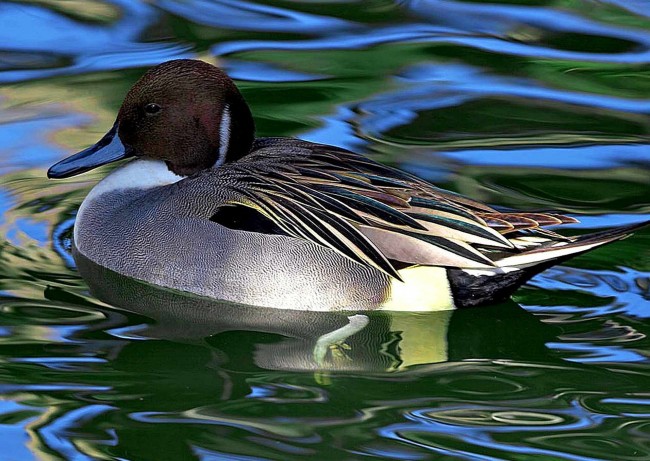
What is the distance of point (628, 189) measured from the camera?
691 centimetres

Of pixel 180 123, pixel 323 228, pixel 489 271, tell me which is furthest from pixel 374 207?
pixel 180 123

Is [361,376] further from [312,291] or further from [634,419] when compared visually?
[634,419]

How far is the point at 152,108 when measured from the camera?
6039 millimetres

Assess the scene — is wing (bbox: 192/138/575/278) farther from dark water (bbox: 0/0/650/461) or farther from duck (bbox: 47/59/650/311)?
dark water (bbox: 0/0/650/461)

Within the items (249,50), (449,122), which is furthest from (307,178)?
(249,50)

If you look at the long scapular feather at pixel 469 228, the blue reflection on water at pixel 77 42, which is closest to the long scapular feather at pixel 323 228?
the long scapular feather at pixel 469 228

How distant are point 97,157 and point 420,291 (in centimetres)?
157

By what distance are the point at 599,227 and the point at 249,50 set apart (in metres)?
3.15

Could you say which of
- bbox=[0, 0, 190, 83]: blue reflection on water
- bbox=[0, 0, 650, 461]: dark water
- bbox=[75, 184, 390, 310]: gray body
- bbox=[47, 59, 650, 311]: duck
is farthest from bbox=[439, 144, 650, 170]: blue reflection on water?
bbox=[0, 0, 190, 83]: blue reflection on water

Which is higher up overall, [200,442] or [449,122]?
[449,122]

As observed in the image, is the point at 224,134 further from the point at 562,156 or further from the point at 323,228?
the point at 562,156

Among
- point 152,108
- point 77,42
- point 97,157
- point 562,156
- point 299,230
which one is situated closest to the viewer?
point 299,230

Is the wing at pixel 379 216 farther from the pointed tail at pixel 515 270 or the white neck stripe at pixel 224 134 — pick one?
the white neck stripe at pixel 224 134

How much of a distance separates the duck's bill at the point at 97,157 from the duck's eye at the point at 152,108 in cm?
18
